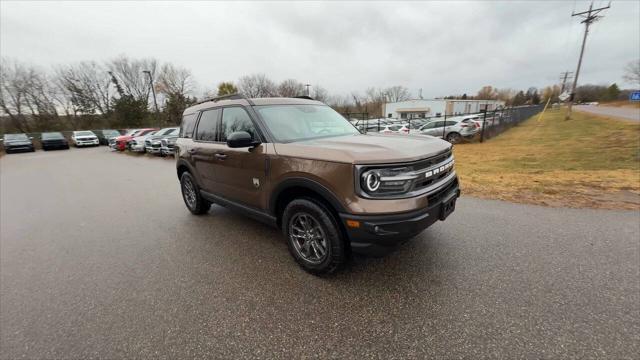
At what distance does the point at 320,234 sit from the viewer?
2.69m

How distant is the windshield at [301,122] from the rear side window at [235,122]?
0.65 ft

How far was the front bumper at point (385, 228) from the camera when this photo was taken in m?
2.18

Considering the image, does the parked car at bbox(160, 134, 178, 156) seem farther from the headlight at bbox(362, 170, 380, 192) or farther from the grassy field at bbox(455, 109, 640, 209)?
the headlight at bbox(362, 170, 380, 192)

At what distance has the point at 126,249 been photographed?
11.9 ft

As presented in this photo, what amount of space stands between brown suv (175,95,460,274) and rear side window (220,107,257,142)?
1 cm

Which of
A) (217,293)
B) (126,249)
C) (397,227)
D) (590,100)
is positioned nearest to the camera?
(397,227)

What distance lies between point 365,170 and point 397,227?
1.78 ft

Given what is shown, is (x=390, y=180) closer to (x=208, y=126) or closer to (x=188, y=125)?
(x=208, y=126)

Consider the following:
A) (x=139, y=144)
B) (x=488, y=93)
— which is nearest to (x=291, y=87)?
(x=139, y=144)

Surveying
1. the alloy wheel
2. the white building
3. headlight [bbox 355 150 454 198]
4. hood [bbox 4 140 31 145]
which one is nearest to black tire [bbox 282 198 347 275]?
the alloy wheel

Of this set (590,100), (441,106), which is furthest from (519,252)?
(590,100)

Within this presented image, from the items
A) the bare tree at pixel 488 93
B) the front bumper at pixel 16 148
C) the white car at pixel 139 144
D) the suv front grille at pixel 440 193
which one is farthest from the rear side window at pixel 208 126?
the bare tree at pixel 488 93

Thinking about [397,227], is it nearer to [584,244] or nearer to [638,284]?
[638,284]

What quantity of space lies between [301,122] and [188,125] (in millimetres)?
2382
